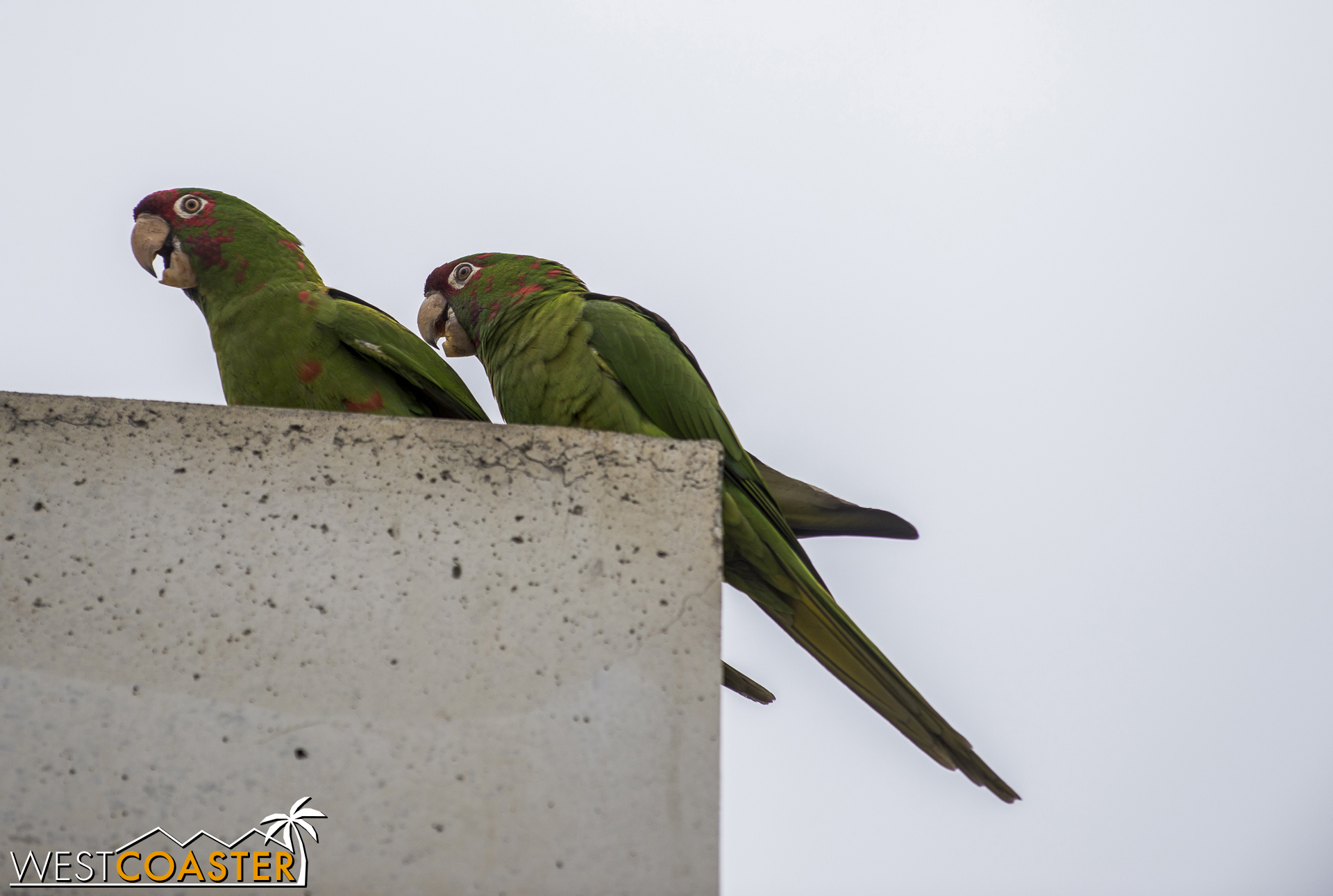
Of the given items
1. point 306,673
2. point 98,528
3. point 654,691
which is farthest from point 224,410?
point 654,691

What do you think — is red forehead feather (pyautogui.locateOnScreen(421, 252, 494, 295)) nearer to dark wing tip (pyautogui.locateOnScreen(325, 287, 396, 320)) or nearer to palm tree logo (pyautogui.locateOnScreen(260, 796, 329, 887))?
dark wing tip (pyautogui.locateOnScreen(325, 287, 396, 320))

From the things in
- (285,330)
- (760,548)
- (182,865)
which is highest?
(285,330)

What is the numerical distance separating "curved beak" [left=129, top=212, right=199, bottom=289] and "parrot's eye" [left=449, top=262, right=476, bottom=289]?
0.85 metres

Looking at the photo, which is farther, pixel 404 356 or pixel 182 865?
pixel 404 356

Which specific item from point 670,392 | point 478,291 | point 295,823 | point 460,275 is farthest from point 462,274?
point 295,823

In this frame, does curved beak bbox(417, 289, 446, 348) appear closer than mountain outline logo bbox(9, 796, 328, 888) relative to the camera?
No

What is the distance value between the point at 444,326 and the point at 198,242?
0.84m

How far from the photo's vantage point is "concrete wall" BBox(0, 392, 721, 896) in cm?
165

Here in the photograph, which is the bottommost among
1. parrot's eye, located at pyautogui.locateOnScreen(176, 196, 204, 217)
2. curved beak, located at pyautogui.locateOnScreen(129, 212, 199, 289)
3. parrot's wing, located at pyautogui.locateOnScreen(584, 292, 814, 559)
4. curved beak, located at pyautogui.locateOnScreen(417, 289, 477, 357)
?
parrot's wing, located at pyautogui.locateOnScreen(584, 292, 814, 559)

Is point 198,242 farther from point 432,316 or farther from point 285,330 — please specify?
point 432,316

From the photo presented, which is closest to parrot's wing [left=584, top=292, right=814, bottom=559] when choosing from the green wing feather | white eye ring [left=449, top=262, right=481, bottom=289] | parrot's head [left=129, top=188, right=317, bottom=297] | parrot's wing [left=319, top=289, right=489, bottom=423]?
the green wing feather

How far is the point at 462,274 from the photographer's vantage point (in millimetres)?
3275

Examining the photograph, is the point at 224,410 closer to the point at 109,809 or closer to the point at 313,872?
the point at 109,809

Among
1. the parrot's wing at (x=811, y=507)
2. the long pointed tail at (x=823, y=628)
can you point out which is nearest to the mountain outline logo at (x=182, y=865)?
the long pointed tail at (x=823, y=628)
